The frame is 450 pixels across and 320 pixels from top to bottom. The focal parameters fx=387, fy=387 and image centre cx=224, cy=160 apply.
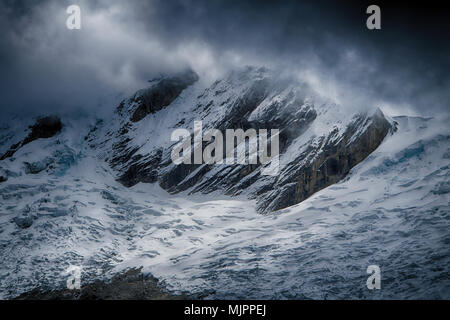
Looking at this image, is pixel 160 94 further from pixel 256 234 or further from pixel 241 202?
pixel 256 234

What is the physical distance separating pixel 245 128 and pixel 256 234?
35.5m

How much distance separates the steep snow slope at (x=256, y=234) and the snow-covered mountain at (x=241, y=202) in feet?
0.57

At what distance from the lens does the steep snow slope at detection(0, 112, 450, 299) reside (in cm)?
3175

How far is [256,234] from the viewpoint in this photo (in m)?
→ 43.8

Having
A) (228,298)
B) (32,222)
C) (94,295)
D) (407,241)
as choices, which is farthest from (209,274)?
(32,222)

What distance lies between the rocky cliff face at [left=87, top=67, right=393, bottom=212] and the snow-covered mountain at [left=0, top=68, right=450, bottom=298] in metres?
0.28

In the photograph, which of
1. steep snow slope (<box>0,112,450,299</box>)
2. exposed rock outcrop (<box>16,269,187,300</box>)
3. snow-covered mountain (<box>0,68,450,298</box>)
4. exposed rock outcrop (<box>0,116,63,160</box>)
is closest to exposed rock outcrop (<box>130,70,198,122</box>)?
snow-covered mountain (<box>0,68,450,298</box>)

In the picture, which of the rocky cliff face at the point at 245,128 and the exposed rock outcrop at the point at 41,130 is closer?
the rocky cliff face at the point at 245,128

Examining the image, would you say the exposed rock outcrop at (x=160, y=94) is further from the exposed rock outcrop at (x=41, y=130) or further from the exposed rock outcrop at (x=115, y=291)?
the exposed rock outcrop at (x=115, y=291)

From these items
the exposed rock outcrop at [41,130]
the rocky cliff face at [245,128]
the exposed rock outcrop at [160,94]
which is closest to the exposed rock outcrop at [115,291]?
the rocky cliff face at [245,128]

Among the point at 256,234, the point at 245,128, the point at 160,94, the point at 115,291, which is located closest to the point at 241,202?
the point at 256,234

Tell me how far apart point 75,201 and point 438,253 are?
149 feet

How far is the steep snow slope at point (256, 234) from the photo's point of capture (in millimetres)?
31750

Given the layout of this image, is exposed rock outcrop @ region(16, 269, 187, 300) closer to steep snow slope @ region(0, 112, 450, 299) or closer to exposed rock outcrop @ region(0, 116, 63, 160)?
steep snow slope @ region(0, 112, 450, 299)
